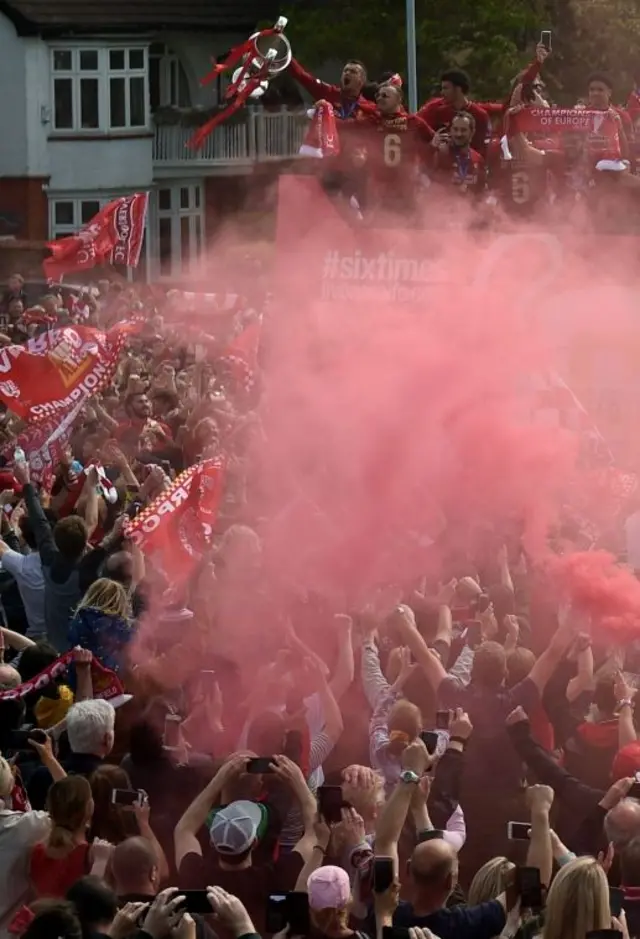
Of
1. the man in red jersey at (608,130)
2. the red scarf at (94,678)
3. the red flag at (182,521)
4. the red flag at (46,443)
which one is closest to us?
the red scarf at (94,678)

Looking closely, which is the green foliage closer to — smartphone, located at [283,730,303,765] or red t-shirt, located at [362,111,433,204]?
red t-shirt, located at [362,111,433,204]

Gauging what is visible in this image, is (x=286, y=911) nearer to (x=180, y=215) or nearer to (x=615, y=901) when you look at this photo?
(x=615, y=901)

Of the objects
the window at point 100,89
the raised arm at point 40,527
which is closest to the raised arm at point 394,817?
the raised arm at point 40,527

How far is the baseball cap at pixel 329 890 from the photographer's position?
6.21 m

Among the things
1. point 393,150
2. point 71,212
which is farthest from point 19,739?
point 71,212

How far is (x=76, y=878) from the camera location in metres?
6.98

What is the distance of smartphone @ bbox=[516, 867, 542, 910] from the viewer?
631 centimetres

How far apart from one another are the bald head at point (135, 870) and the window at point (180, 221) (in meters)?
36.4

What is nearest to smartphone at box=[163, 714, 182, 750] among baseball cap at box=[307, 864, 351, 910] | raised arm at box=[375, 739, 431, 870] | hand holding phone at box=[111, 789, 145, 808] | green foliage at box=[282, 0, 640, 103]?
hand holding phone at box=[111, 789, 145, 808]

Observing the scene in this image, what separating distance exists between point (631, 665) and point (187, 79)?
3579 centimetres

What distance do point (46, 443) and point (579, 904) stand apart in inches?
339

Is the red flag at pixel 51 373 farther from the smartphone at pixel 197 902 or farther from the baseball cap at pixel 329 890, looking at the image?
the smartphone at pixel 197 902

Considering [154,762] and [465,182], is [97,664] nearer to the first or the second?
[154,762]

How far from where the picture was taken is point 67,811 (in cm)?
698
